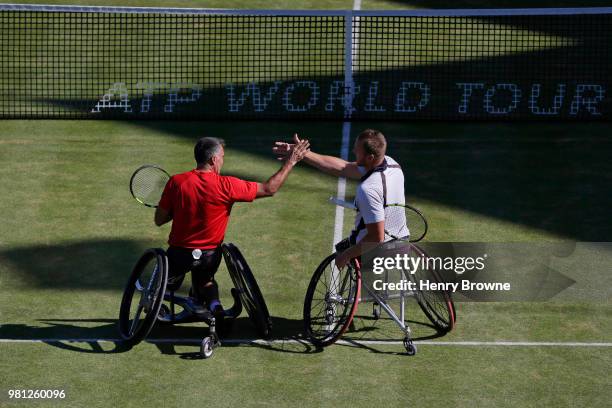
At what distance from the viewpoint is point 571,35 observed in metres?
21.8

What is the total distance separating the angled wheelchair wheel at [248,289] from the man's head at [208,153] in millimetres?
749

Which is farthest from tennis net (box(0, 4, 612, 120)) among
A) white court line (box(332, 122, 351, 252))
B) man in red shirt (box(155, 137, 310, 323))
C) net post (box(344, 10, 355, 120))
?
man in red shirt (box(155, 137, 310, 323))

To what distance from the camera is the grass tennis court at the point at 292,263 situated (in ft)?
33.1

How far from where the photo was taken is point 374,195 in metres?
10.2

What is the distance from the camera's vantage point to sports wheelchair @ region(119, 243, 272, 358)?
10.4 m

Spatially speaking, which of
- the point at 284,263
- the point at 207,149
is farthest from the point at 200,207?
the point at 284,263

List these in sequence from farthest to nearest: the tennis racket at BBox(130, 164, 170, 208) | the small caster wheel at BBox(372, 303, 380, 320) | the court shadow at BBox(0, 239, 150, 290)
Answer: the court shadow at BBox(0, 239, 150, 290) < the small caster wheel at BBox(372, 303, 380, 320) < the tennis racket at BBox(130, 164, 170, 208)

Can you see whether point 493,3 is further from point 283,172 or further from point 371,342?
point 283,172

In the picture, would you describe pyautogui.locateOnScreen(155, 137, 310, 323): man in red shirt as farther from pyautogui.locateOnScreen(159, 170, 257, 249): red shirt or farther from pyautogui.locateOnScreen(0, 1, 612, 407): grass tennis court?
pyautogui.locateOnScreen(0, 1, 612, 407): grass tennis court

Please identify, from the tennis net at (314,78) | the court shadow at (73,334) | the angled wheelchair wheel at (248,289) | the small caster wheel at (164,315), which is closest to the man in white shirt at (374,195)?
the angled wheelchair wheel at (248,289)

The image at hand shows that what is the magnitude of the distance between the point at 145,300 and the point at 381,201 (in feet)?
7.64

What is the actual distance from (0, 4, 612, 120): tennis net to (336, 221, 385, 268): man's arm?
7557 millimetres

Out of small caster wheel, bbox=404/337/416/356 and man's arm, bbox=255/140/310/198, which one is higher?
man's arm, bbox=255/140/310/198

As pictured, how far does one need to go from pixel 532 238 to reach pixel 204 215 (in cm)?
468
